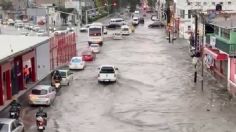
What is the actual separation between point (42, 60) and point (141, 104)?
12.9 meters

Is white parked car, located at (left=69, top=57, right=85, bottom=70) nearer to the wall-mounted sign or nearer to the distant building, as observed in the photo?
the wall-mounted sign

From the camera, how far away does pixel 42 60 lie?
4872cm

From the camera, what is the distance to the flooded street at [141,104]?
106 ft

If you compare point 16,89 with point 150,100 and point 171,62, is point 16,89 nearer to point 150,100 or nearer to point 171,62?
point 150,100

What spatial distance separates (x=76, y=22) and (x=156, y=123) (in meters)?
110

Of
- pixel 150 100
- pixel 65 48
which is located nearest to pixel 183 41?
pixel 65 48

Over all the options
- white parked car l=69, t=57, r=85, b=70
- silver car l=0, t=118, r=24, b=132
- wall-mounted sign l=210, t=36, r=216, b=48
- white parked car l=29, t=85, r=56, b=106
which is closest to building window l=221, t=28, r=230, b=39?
wall-mounted sign l=210, t=36, r=216, b=48

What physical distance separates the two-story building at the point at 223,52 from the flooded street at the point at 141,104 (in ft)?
4.64

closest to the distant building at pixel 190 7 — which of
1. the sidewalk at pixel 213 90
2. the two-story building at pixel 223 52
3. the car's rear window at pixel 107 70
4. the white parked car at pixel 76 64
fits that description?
the white parked car at pixel 76 64

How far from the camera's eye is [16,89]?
40094 mm

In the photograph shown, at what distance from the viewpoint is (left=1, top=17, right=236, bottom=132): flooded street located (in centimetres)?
3241

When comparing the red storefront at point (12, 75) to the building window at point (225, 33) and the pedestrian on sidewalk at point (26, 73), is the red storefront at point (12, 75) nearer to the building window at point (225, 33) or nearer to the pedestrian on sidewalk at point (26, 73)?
the pedestrian on sidewalk at point (26, 73)

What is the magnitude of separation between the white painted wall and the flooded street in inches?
114

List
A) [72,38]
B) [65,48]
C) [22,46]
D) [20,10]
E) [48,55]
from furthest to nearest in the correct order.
Answer: 1. [20,10]
2. [72,38]
3. [65,48]
4. [48,55]
5. [22,46]
